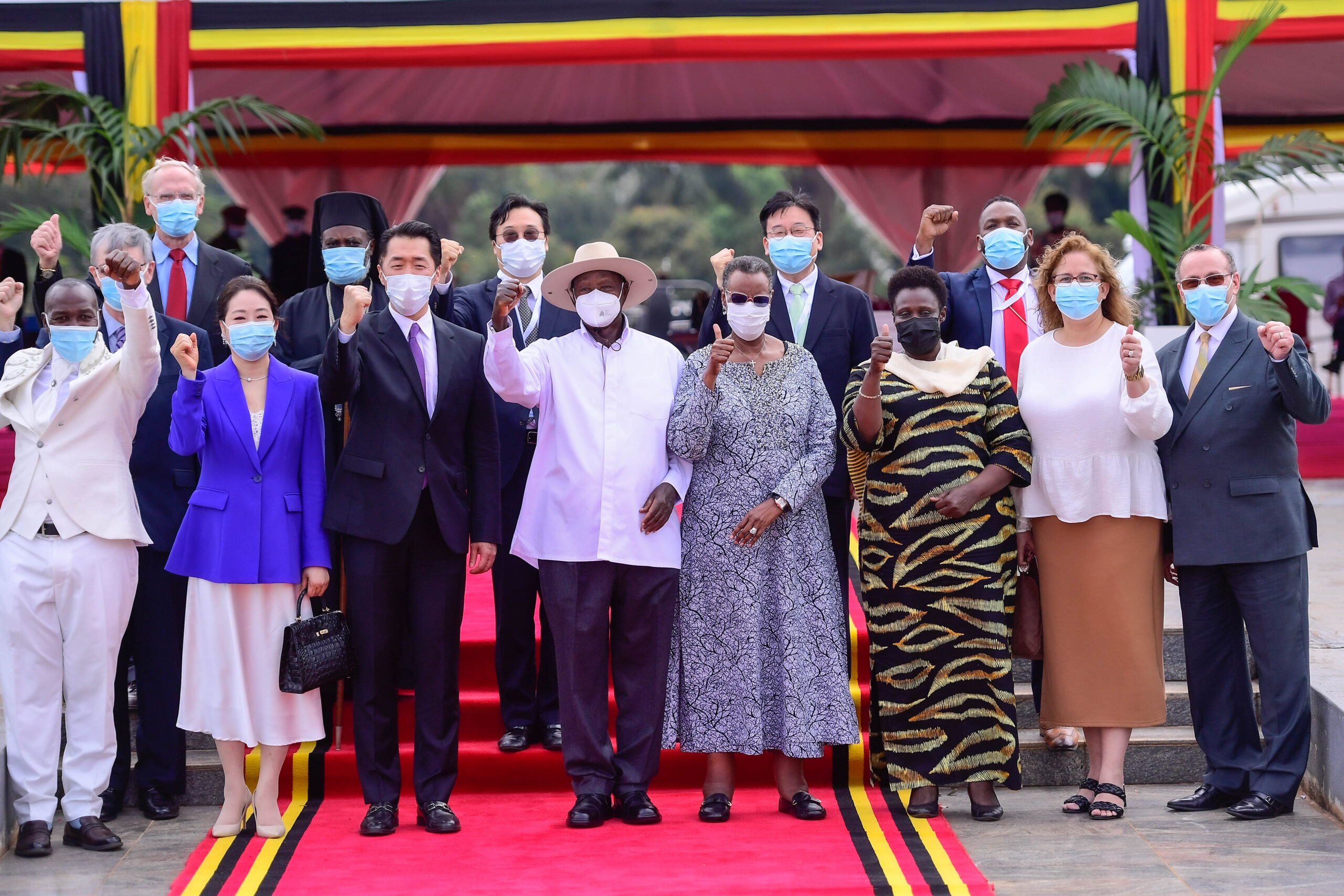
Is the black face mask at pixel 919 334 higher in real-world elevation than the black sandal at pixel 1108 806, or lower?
higher

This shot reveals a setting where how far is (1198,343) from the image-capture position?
5012 millimetres

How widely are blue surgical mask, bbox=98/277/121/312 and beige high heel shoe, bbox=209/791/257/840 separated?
1.75 meters

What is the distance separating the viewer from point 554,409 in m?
4.83

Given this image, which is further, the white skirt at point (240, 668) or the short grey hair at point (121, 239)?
the short grey hair at point (121, 239)

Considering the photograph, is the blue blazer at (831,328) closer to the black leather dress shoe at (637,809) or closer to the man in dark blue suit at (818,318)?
the man in dark blue suit at (818,318)

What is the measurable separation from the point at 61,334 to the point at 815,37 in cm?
520

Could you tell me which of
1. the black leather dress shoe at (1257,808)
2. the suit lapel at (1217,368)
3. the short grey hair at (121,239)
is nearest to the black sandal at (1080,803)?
the black leather dress shoe at (1257,808)

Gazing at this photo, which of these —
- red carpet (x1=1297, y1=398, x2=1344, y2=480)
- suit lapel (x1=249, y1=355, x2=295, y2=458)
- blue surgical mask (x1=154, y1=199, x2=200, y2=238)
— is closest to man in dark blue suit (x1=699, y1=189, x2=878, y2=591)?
suit lapel (x1=249, y1=355, x2=295, y2=458)

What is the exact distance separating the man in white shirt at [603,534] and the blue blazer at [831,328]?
516 millimetres

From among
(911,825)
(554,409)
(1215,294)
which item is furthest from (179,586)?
(1215,294)

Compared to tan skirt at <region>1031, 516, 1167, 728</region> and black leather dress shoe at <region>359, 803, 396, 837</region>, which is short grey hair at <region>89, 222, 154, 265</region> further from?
tan skirt at <region>1031, 516, 1167, 728</region>

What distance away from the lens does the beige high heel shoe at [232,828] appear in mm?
4668

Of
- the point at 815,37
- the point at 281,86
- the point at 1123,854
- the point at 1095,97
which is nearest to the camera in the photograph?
the point at 1123,854

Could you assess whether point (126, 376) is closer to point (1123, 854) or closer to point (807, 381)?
point (807, 381)
